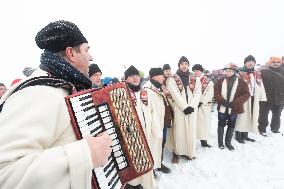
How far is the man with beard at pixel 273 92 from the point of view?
316 inches

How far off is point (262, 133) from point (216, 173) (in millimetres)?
3251

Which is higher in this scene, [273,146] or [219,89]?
[219,89]

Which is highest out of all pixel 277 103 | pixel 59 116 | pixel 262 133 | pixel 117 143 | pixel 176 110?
pixel 59 116

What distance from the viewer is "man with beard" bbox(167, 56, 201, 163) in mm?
6285

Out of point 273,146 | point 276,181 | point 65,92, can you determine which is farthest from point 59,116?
point 273,146

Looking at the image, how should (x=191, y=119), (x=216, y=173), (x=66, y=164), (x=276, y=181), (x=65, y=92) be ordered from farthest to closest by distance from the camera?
(x=191, y=119) → (x=216, y=173) → (x=276, y=181) → (x=65, y=92) → (x=66, y=164)

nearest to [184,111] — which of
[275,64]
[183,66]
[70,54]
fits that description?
[183,66]

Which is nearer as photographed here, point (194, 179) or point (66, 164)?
point (66, 164)

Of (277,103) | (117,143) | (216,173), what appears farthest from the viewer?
(277,103)

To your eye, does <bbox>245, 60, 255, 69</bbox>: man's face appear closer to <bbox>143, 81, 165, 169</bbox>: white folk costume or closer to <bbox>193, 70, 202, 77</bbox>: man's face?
<bbox>193, 70, 202, 77</bbox>: man's face

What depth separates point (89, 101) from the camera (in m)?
1.69

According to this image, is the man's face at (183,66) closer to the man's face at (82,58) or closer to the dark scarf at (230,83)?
the dark scarf at (230,83)

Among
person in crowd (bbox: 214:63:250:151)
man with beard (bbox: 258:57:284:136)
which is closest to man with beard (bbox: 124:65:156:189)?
person in crowd (bbox: 214:63:250:151)

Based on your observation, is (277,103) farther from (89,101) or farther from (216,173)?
(89,101)
